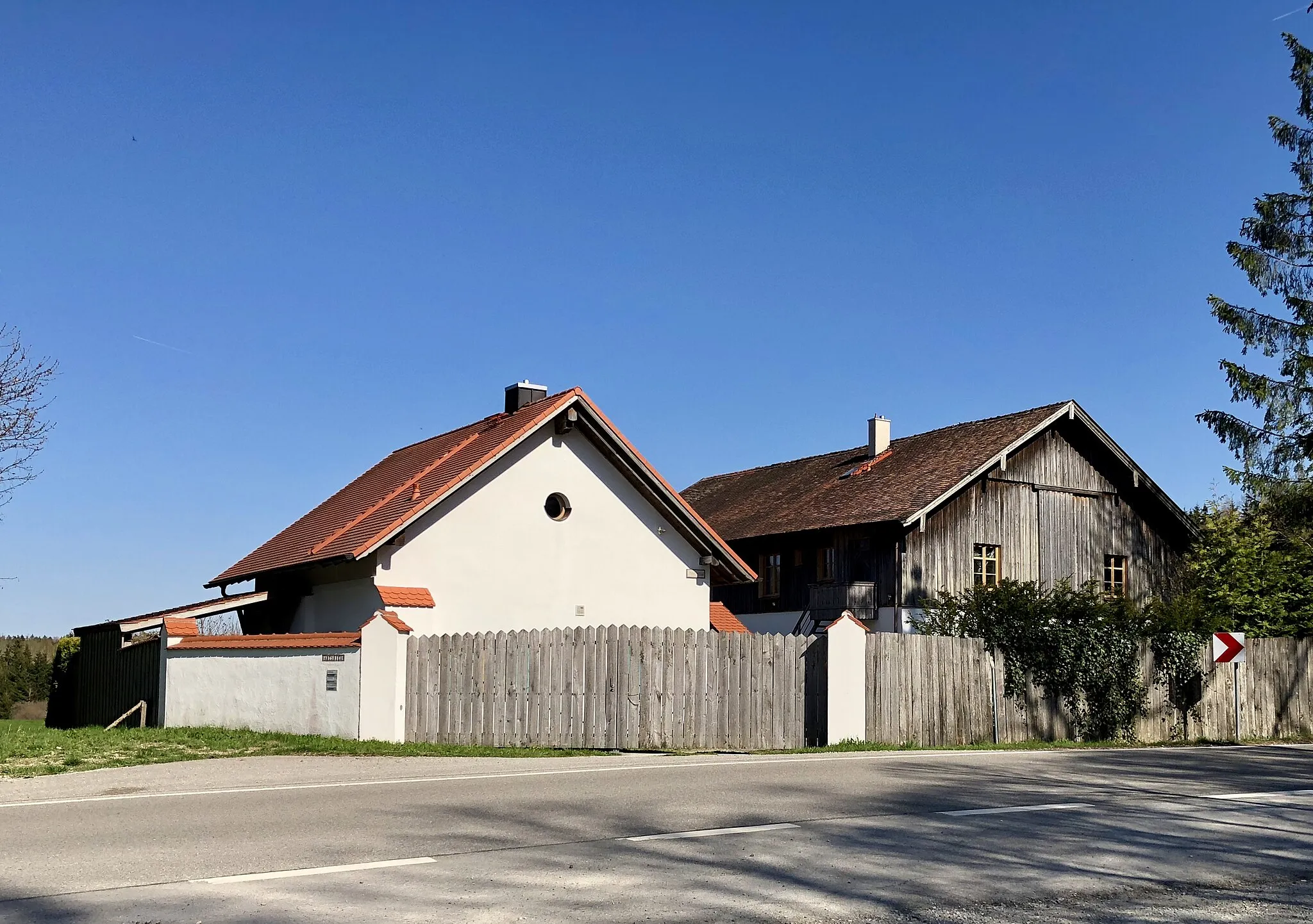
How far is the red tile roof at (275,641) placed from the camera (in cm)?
2114

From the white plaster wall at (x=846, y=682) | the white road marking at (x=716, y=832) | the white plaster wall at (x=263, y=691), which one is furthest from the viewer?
the white plaster wall at (x=846, y=682)

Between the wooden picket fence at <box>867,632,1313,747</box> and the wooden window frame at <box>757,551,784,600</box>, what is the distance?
554 inches

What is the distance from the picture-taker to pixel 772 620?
1532 inches

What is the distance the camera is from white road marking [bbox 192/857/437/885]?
8.09 m

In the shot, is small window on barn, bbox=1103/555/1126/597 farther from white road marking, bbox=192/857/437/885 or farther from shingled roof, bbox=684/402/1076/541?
white road marking, bbox=192/857/437/885

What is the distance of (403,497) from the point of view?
26516 mm

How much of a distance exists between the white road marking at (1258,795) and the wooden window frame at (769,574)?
25520 millimetres

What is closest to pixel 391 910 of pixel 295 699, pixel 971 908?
pixel 971 908

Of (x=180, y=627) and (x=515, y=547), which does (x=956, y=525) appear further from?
(x=180, y=627)

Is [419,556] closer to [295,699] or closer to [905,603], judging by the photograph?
[295,699]

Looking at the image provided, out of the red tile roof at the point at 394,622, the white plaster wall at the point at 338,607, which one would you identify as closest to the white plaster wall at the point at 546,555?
the white plaster wall at the point at 338,607

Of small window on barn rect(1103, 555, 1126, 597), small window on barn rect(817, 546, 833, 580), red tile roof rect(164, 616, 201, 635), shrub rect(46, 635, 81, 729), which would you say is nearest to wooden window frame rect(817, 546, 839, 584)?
small window on barn rect(817, 546, 833, 580)

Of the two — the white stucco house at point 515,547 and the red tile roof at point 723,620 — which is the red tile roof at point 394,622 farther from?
the red tile roof at point 723,620

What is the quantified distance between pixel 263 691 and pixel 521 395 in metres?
11.0
